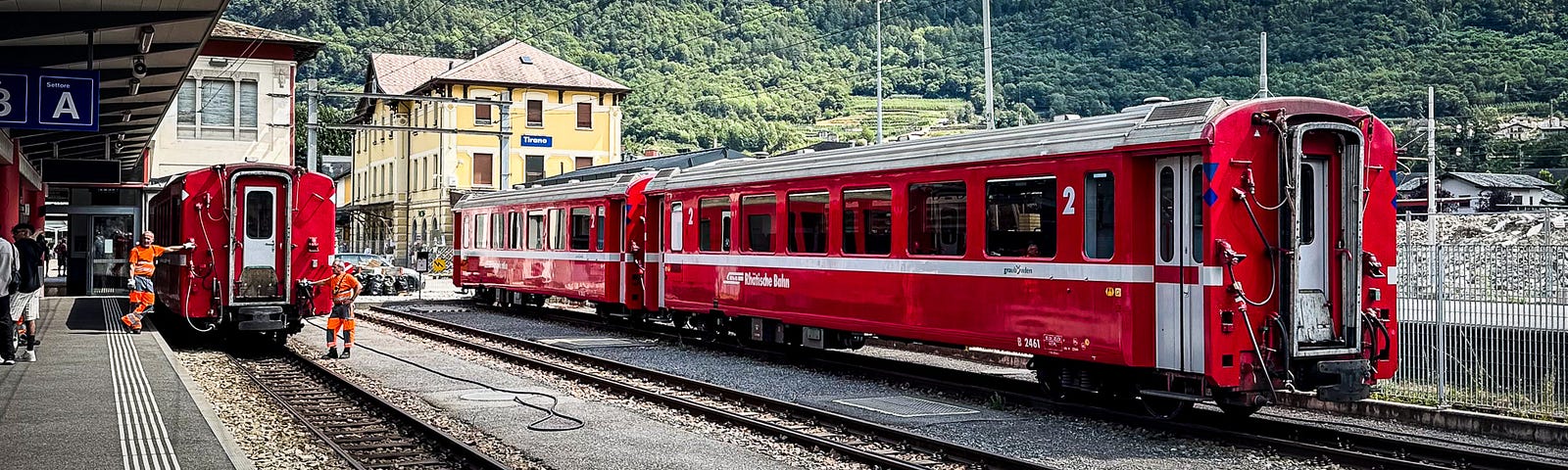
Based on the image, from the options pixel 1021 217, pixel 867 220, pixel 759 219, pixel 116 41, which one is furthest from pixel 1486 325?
pixel 116 41

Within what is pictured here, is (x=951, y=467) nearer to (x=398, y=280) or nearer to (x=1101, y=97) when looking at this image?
(x=398, y=280)

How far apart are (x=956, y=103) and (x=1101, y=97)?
1511 cm

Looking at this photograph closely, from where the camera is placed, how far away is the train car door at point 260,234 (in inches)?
733

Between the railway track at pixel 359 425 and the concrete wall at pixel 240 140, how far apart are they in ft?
91.5

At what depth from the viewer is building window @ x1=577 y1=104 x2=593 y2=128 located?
214ft

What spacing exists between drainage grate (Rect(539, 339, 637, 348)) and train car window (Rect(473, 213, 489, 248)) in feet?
33.8

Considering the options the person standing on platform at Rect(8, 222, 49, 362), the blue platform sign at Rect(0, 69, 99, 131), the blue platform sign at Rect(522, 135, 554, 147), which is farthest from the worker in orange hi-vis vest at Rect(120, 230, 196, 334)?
the blue platform sign at Rect(522, 135, 554, 147)

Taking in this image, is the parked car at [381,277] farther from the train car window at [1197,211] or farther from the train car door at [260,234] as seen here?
the train car window at [1197,211]

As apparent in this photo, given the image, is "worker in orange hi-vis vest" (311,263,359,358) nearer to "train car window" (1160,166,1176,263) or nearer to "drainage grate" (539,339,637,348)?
"drainage grate" (539,339,637,348)

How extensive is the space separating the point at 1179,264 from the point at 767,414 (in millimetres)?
4042

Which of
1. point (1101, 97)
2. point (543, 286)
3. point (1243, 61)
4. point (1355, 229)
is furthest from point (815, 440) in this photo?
point (1243, 61)

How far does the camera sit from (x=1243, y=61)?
221 ft

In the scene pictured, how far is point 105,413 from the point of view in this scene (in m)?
10.9

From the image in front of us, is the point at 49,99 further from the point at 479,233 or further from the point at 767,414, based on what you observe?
the point at 479,233
